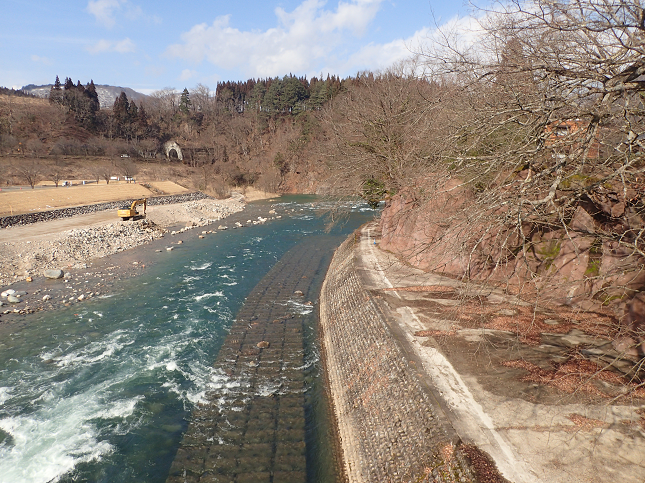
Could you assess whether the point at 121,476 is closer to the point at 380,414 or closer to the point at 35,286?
the point at 380,414

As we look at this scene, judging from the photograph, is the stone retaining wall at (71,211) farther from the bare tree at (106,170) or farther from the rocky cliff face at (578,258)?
the rocky cliff face at (578,258)

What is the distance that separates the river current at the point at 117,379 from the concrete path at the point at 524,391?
339 cm

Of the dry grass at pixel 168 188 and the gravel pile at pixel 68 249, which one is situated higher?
the dry grass at pixel 168 188

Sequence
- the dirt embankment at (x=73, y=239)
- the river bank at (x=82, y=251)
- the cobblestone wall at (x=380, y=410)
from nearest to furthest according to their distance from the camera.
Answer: the cobblestone wall at (x=380, y=410)
the river bank at (x=82, y=251)
the dirt embankment at (x=73, y=239)

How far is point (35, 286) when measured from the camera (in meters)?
18.5

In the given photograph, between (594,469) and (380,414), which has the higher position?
(594,469)

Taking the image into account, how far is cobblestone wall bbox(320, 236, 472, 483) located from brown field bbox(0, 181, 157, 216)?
33.0m

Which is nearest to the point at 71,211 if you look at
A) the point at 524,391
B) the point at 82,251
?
the point at 82,251

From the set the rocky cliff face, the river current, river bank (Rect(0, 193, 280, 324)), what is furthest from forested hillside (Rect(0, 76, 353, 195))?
the rocky cliff face

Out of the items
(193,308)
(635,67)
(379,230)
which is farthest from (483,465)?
(379,230)

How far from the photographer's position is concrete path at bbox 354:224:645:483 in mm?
5758

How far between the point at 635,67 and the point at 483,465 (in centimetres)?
636

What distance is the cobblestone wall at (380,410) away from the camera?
6.46 m

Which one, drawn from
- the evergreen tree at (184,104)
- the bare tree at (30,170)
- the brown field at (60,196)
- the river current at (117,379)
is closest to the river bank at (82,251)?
Answer: the river current at (117,379)
